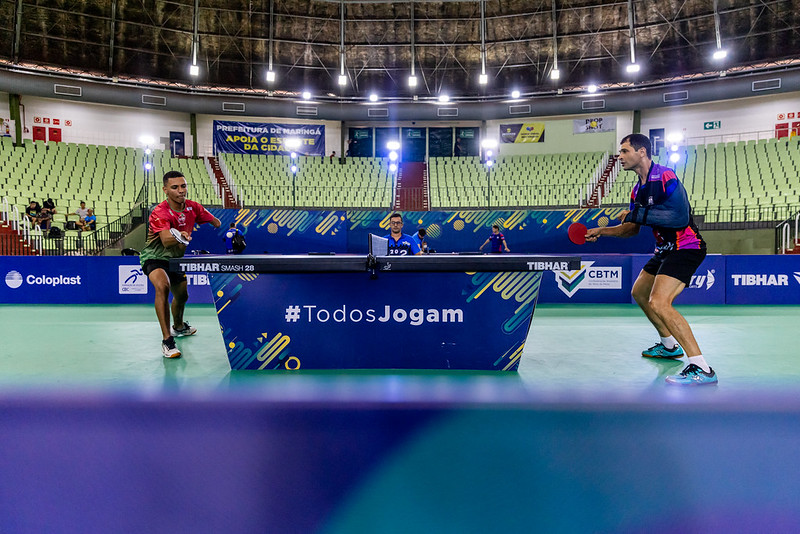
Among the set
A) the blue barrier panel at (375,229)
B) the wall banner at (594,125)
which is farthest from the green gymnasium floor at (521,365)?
the wall banner at (594,125)

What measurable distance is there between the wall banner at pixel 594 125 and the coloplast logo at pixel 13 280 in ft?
79.3

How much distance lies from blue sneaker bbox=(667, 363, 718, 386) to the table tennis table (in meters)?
1.09

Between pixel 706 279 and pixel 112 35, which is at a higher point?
pixel 112 35

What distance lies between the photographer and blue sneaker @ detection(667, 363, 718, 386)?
3314 millimetres

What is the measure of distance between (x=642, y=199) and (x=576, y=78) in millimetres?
23146

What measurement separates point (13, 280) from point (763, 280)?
1497 centimetres

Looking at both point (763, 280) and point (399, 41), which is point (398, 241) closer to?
point (763, 280)

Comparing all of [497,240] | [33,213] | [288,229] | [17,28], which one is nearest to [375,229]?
[288,229]

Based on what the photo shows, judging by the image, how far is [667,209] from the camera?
11.9 feet

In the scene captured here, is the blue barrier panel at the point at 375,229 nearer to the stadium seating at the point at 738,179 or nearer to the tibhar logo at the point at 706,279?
the tibhar logo at the point at 706,279

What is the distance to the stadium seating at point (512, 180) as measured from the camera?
1877 cm

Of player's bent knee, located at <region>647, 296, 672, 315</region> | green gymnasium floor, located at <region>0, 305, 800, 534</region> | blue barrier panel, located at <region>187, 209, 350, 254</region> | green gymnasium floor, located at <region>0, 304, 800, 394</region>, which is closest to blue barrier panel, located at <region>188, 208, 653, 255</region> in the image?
blue barrier panel, located at <region>187, 209, 350, 254</region>

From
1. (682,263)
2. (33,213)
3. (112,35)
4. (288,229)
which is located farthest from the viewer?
(112,35)

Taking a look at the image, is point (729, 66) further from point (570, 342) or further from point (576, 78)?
point (570, 342)
